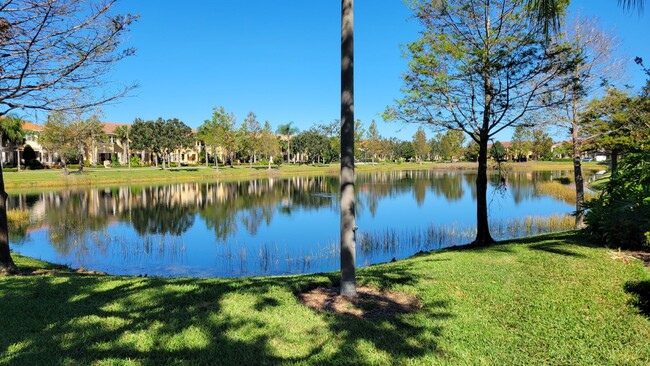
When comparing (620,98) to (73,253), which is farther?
(620,98)

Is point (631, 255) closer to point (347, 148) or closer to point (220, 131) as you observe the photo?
point (347, 148)

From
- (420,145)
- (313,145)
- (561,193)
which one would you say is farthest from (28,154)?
(420,145)

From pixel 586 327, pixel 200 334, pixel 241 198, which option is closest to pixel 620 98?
pixel 586 327

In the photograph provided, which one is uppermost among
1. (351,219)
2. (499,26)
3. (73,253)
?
(499,26)

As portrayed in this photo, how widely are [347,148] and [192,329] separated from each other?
2.88 meters

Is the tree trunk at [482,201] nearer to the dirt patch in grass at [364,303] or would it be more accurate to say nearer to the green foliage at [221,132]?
the dirt patch in grass at [364,303]

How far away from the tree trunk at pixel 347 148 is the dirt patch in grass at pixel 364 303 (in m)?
0.21

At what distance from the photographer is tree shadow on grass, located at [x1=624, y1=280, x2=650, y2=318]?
4.59 meters

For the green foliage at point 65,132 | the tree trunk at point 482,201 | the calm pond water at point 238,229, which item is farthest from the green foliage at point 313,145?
the tree trunk at point 482,201

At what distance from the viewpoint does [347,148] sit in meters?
5.40

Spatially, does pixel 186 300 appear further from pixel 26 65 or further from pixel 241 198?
pixel 241 198

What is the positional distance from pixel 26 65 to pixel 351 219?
677 centimetres

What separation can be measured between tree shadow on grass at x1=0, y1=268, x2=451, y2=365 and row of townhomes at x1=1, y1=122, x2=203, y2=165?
6213 cm

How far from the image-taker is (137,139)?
2591 inches
